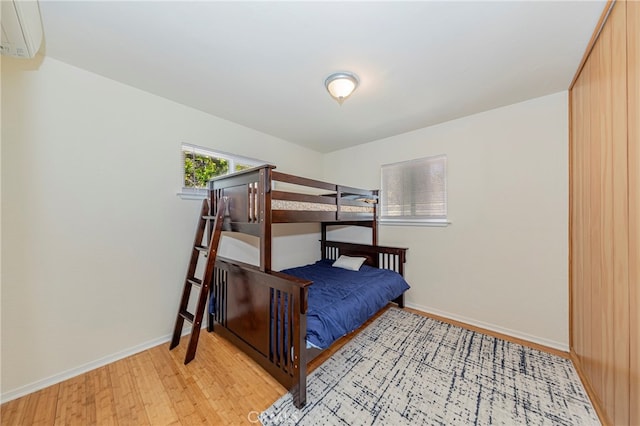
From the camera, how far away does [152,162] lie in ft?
7.41

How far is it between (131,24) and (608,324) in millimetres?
3468

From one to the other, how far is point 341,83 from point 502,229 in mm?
2307

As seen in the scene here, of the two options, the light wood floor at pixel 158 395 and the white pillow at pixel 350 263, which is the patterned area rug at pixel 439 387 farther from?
the white pillow at pixel 350 263

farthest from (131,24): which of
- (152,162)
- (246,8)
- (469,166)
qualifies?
(469,166)

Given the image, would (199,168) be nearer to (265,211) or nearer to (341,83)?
(265,211)

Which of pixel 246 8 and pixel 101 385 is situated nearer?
pixel 246 8

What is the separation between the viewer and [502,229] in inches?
100

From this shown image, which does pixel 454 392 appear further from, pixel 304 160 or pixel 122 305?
pixel 304 160

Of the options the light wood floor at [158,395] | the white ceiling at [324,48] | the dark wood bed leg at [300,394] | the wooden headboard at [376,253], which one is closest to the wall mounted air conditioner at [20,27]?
the white ceiling at [324,48]

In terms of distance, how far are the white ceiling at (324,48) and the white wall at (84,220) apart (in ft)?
0.90

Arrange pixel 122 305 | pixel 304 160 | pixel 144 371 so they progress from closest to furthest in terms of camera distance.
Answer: pixel 144 371 → pixel 122 305 → pixel 304 160

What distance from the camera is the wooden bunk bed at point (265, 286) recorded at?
5.46 ft

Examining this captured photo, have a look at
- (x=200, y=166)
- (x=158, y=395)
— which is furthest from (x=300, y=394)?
(x=200, y=166)

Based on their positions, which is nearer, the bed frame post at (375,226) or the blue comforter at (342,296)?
the blue comforter at (342,296)
